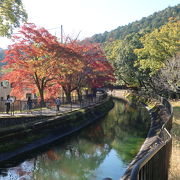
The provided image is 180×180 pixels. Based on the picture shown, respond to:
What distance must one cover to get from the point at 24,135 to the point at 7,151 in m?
2.17

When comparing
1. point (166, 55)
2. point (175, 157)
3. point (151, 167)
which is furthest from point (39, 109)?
point (166, 55)

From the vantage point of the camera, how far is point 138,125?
27891 millimetres

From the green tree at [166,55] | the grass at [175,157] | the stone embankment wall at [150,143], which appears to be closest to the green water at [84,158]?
the stone embankment wall at [150,143]

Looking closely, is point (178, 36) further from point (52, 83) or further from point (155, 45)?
point (52, 83)

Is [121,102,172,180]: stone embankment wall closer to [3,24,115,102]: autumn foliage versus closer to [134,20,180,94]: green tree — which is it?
[3,24,115,102]: autumn foliage

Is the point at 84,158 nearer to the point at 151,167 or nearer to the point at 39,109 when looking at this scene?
the point at 39,109

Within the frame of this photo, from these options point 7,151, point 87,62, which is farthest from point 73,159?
point 87,62

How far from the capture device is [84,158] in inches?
658

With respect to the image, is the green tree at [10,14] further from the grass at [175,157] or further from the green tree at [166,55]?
the green tree at [166,55]

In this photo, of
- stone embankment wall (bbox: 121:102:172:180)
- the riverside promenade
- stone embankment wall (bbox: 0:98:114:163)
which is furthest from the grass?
the riverside promenade

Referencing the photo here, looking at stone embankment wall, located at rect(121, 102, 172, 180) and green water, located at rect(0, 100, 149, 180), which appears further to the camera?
green water, located at rect(0, 100, 149, 180)

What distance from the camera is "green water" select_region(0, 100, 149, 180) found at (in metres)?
13.3

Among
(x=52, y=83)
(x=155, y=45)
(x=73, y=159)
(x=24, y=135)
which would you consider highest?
(x=155, y=45)

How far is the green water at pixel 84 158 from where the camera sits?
13.3 m
